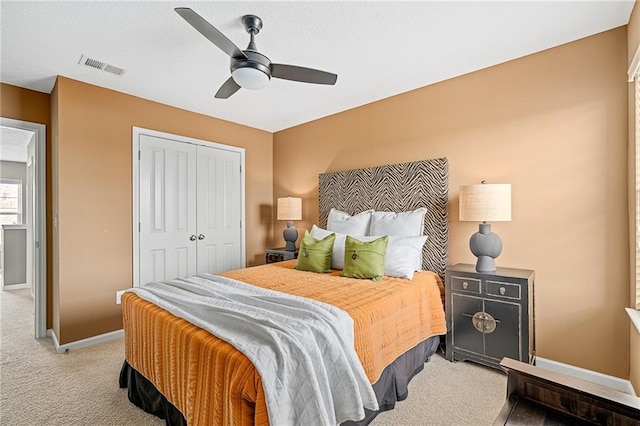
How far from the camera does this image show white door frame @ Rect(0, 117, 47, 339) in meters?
3.38

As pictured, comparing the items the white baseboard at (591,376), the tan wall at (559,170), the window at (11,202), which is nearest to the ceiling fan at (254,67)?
the tan wall at (559,170)

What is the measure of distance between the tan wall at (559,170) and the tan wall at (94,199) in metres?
3.44

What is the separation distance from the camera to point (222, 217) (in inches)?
177

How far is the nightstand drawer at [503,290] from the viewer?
95.7 inches

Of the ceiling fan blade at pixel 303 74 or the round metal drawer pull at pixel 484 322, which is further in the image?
the round metal drawer pull at pixel 484 322

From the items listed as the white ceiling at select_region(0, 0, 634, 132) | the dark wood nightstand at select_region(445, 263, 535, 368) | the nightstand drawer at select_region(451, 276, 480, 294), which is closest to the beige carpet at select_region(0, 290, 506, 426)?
the dark wood nightstand at select_region(445, 263, 535, 368)

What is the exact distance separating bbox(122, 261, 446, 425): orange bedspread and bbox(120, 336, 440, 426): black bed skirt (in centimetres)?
10

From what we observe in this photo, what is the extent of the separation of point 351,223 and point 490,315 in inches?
62.9

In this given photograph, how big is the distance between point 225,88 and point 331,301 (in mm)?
1898

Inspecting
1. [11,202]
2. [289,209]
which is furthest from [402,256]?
[11,202]

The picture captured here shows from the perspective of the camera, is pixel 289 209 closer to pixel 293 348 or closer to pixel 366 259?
pixel 366 259

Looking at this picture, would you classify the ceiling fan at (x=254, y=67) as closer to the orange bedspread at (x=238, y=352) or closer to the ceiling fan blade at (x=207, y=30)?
the ceiling fan blade at (x=207, y=30)

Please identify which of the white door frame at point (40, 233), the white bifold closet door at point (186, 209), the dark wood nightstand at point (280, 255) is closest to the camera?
the white door frame at point (40, 233)

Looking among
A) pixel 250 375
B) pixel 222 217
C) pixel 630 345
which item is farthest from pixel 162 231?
pixel 630 345
